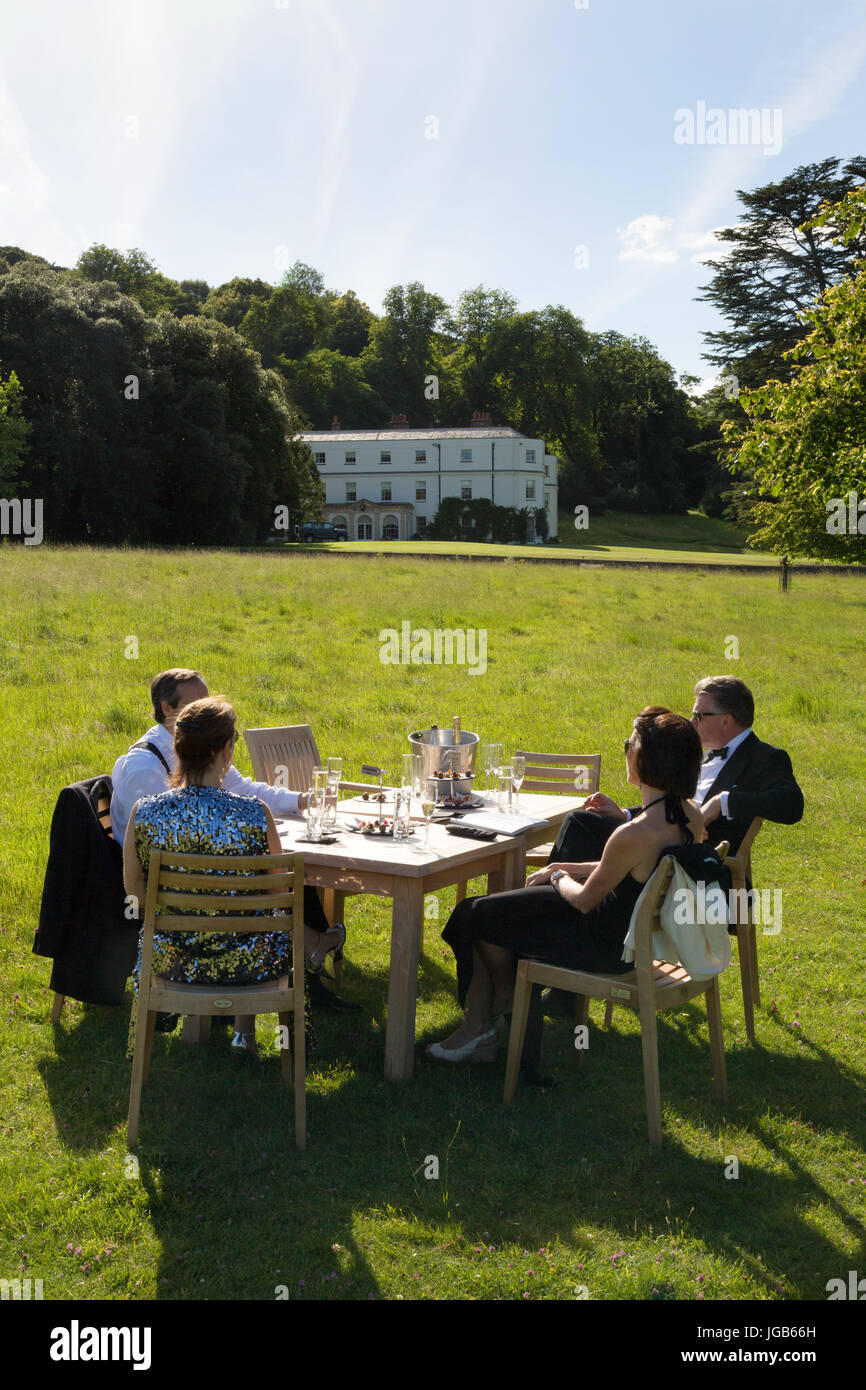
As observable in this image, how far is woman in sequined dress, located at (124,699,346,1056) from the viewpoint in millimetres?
4195

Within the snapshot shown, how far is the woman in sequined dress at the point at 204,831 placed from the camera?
13.8 feet

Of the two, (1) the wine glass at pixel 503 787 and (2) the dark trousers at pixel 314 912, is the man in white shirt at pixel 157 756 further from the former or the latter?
(1) the wine glass at pixel 503 787

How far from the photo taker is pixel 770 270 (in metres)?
46.9

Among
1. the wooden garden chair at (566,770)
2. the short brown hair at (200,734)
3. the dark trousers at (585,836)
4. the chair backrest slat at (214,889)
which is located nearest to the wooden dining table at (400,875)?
the dark trousers at (585,836)

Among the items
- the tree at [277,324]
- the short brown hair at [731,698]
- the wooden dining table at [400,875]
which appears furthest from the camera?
the tree at [277,324]

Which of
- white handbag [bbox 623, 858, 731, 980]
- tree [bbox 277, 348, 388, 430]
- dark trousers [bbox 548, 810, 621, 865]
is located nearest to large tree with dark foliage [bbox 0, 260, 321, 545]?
tree [bbox 277, 348, 388, 430]

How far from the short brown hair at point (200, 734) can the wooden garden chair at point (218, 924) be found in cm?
38

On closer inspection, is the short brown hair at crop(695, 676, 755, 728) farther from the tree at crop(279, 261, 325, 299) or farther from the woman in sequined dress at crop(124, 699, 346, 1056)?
the tree at crop(279, 261, 325, 299)

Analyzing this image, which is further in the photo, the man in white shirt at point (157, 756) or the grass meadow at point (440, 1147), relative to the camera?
the man in white shirt at point (157, 756)

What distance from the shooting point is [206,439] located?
151 feet

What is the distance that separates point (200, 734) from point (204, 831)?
15.1 inches

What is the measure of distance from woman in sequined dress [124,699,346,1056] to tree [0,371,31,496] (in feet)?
130

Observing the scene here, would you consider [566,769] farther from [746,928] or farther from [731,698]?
[746,928]

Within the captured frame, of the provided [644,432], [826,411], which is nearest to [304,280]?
[644,432]
